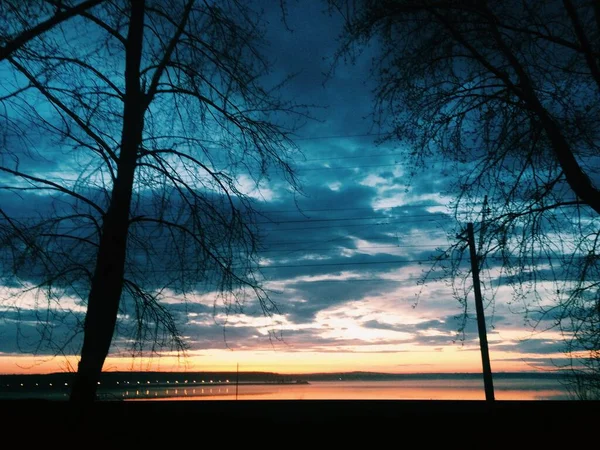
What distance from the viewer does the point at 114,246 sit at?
6.45 m

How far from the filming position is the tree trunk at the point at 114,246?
6.26 m

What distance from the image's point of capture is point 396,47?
7.59 metres

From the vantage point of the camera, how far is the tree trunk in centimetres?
626

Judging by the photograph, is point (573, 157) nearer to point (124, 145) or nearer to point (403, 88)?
point (403, 88)
